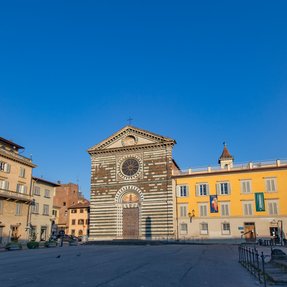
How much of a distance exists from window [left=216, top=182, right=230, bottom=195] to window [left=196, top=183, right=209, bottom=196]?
1469 millimetres

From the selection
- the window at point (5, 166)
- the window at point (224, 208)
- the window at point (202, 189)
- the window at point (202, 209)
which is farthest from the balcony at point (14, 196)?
the window at point (224, 208)

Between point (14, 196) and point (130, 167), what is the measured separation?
16.7 metres

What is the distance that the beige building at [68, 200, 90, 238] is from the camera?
232 ft

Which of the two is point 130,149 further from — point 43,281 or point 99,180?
point 43,281

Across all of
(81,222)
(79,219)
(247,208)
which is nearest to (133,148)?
(247,208)

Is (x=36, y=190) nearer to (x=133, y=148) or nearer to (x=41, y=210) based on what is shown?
(x=41, y=210)

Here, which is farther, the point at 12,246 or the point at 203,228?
the point at 203,228

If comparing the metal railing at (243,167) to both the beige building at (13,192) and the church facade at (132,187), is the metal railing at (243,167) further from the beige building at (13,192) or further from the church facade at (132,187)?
Result: the beige building at (13,192)

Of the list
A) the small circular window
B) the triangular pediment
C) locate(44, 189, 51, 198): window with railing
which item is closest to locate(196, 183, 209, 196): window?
the triangular pediment

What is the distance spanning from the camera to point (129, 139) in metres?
50.2

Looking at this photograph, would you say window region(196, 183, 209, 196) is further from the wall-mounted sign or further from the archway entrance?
the archway entrance

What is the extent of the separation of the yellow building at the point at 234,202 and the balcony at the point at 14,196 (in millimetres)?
20658

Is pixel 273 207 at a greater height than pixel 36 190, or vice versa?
pixel 36 190

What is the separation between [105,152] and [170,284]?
135 feet
